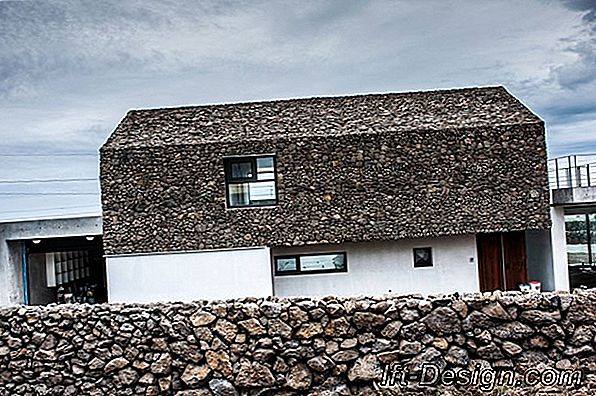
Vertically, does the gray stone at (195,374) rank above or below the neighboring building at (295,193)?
below

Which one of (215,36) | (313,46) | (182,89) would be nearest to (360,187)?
(313,46)

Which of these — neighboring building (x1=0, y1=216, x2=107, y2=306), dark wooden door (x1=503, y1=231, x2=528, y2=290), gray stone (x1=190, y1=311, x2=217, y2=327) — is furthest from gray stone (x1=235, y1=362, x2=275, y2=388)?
dark wooden door (x1=503, y1=231, x2=528, y2=290)

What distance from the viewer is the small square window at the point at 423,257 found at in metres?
14.3

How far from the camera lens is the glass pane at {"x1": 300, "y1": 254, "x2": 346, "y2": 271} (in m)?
14.3

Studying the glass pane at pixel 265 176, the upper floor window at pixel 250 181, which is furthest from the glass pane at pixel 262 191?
the glass pane at pixel 265 176

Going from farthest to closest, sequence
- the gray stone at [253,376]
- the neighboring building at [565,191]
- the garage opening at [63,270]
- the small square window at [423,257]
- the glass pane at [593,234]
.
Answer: the glass pane at [593,234], the garage opening at [63,270], the small square window at [423,257], the neighboring building at [565,191], the gray stone at [253,376]

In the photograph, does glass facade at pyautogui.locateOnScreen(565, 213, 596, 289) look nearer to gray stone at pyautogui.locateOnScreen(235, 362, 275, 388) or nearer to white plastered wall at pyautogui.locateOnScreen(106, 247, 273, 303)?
white plastered wall at pyautogui.locateOnScreen(106, 247, 273, 303)

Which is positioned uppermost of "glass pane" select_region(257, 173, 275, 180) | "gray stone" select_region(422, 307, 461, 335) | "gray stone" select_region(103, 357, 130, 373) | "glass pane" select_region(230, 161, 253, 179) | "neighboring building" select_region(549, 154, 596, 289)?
"glass pane" select_region(230, 161, 253, 179)

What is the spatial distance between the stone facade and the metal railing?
0.62 metres

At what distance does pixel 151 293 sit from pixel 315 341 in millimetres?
8004

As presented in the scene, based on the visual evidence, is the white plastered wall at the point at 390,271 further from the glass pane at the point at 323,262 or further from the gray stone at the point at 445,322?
the gray stone at the point at 445,322

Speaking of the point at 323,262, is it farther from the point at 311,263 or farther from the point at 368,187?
the point at 368,187

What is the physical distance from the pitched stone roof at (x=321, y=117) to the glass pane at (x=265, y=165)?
1.47 feet

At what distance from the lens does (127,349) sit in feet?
21.0
